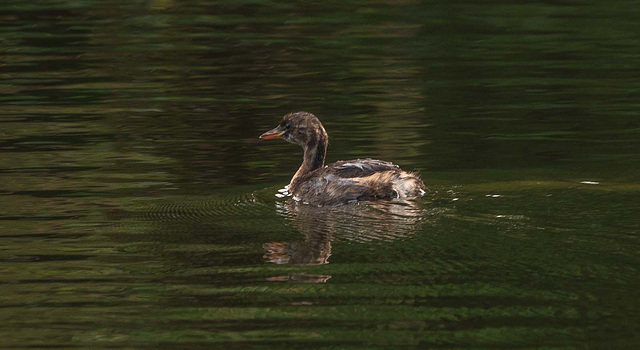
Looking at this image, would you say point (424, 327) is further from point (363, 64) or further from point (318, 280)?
point (363, 64)

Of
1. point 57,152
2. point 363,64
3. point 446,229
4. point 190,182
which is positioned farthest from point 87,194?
point 363,64

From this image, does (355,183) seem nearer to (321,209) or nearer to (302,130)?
(321,209)

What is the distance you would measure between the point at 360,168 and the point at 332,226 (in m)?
1.17

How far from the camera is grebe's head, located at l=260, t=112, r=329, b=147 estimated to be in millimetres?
11859

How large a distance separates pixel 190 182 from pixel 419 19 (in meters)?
12.3

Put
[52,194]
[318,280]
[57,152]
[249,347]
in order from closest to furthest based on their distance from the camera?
[249,347]
[318,280]
[52,194]
[57,152]

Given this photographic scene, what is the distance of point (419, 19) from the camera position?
23.2 metres

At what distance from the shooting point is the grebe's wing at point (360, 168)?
35.1ft

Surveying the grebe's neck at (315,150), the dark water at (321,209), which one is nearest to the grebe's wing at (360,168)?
the dark water at (321,209)

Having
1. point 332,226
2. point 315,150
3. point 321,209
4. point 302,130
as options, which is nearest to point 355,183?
point 321,209

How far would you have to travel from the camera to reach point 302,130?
11938 mm

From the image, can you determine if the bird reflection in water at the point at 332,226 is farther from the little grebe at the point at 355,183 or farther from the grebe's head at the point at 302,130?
the grebe's head at the point at 302,130

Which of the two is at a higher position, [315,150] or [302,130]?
[302,130]

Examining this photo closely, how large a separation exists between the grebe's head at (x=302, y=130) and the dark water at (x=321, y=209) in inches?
17.3
